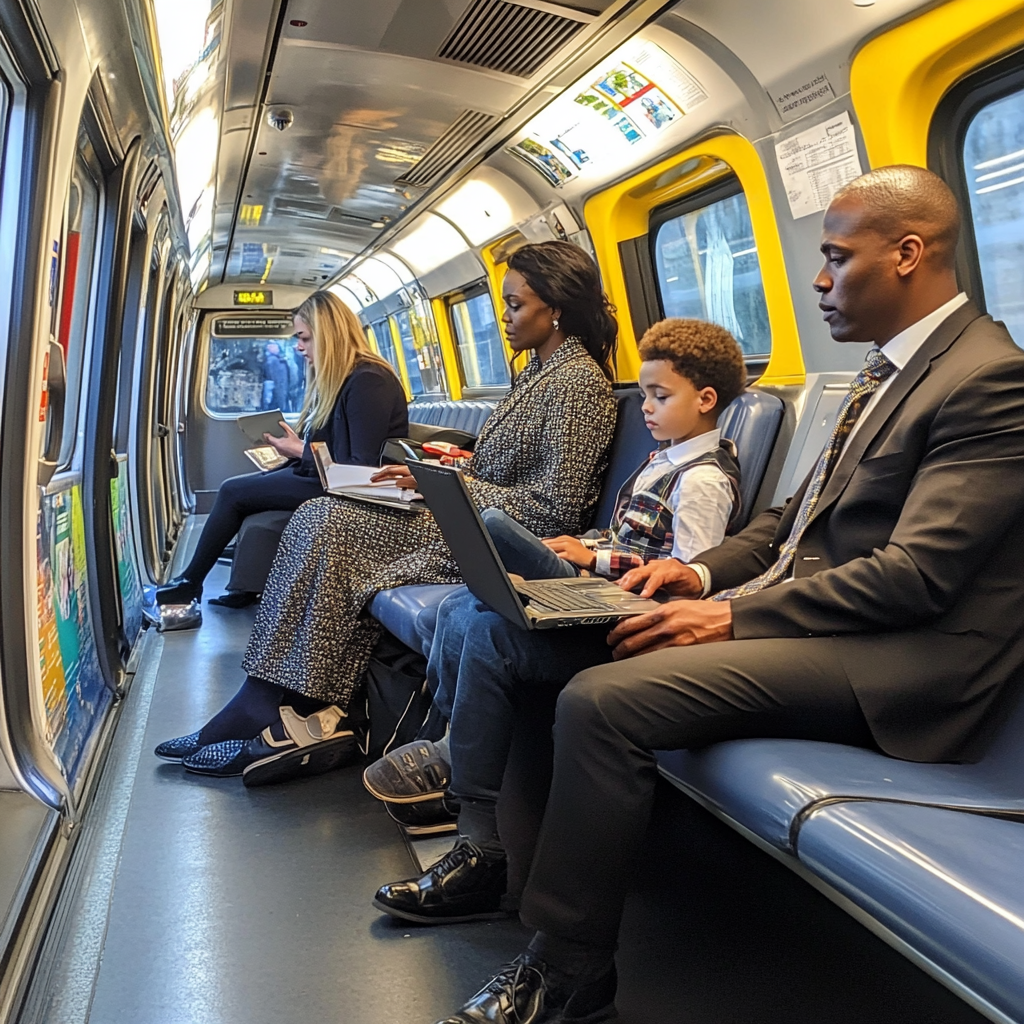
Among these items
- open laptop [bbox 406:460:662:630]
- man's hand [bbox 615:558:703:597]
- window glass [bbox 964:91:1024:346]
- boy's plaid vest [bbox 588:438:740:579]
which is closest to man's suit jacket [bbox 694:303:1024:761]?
open laptop [bbox 406:460:662:630]

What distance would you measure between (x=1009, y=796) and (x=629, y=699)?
2.00 ft

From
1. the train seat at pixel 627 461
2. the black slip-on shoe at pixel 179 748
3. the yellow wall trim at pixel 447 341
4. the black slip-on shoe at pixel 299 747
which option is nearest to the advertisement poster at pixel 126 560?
the black slip-on shoe at pixel 179 748

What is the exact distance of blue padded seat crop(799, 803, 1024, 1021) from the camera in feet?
3.81

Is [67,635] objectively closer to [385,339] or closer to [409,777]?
[409,777]

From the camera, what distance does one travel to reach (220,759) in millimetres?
3340

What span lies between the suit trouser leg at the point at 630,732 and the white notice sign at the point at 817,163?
2.06 meters

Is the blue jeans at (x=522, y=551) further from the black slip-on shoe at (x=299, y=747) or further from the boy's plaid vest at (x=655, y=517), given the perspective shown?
the black slip-on shoe at (x=299, y=747)

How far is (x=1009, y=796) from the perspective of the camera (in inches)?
63.6

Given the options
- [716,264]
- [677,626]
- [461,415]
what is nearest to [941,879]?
[677,626]

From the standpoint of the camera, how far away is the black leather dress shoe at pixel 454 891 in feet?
7.59

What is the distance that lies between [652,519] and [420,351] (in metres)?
8.62

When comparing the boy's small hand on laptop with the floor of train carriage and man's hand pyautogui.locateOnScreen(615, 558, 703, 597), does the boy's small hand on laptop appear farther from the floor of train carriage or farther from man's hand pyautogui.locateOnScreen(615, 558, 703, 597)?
man's hand pyautogui.locateOnScreen(615, 558, 703, 597)

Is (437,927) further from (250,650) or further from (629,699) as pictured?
(250,650)

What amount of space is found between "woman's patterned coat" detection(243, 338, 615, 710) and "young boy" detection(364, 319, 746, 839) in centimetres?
40
